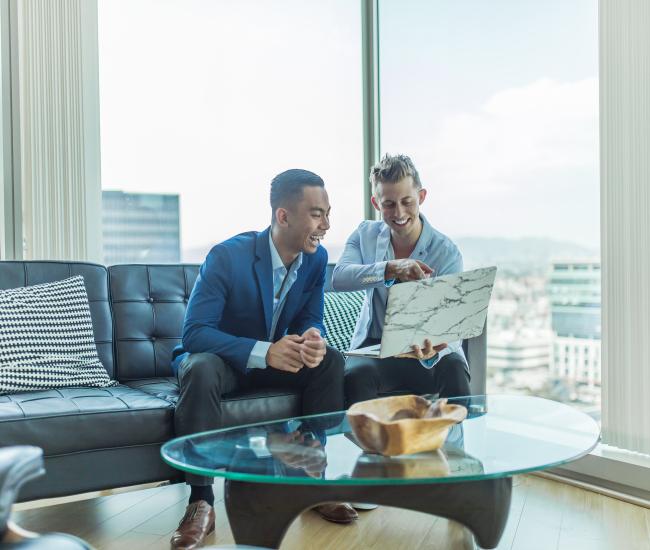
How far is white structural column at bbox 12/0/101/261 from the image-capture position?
294 cm

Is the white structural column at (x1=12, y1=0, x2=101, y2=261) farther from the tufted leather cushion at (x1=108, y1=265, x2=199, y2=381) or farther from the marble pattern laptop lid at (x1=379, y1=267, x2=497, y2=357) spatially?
the marble pattern laptop lid at (x1=379, y1=267, x2=497, y2=357)

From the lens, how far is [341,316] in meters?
2.87

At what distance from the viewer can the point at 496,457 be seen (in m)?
1.45

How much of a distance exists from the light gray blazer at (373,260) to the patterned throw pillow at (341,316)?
155 mm

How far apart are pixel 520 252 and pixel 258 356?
1.42 metres

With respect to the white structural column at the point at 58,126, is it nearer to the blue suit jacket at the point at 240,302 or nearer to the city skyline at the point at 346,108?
the city skyline at the point at 346,108

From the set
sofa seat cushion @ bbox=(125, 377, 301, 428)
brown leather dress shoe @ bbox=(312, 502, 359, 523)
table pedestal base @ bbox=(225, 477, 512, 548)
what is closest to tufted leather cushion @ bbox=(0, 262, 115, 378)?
sofa seat cushion @ bbox=(125, 377, 301, 428)

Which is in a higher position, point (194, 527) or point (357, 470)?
point (357, 470)

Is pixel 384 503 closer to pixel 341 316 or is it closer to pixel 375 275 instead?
pixel 375 275

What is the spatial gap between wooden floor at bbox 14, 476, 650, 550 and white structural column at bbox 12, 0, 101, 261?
1.18 meters

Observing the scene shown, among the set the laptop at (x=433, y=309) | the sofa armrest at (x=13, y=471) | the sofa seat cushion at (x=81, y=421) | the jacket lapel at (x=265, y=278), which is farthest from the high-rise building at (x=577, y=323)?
the sofa armrest at (x=13, y=471)

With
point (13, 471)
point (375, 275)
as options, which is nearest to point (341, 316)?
point (375, 275)

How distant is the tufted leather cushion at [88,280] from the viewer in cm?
248

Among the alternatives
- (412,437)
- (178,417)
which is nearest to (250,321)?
(178,417)
